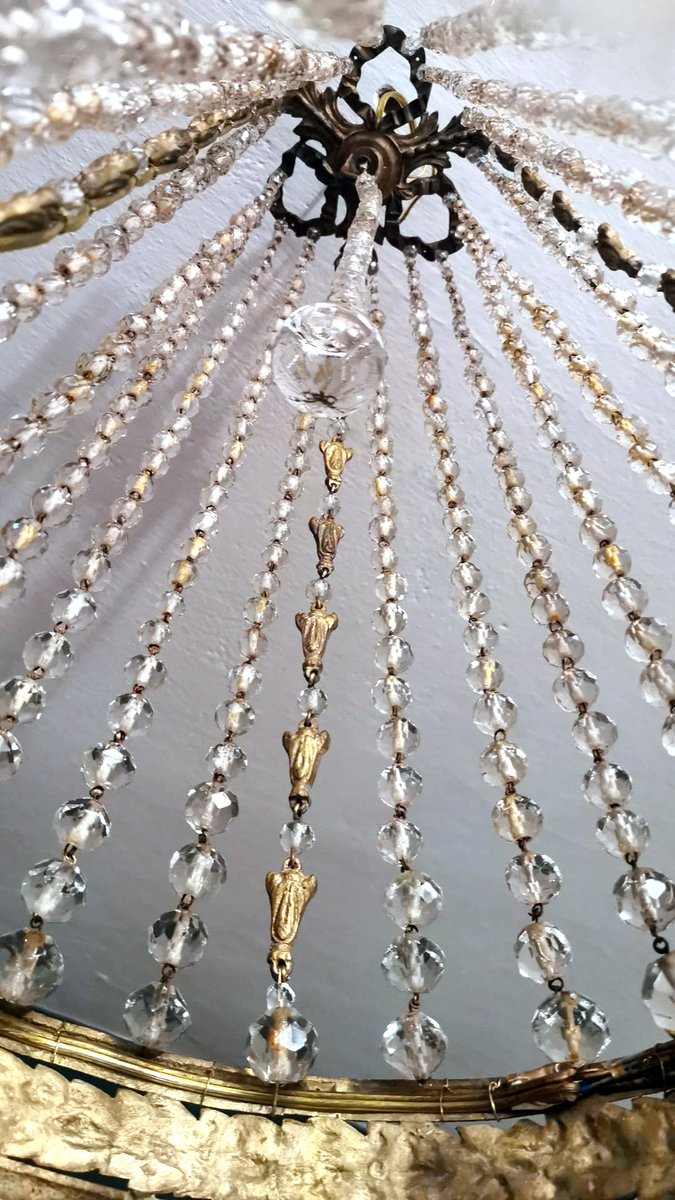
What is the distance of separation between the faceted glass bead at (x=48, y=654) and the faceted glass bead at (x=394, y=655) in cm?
45

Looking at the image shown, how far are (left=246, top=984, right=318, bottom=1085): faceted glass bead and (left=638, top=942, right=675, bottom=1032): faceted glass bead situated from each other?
1.25 ft

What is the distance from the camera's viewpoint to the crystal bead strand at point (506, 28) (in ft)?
3.57

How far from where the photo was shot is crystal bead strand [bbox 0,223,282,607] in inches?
52.8

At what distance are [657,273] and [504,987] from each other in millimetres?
1868

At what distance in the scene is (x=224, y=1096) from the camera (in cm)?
119

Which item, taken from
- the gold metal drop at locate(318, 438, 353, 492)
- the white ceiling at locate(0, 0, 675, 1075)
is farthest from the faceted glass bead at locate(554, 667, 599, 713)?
the white ceiling at locate(0, 0, 675, 1075)

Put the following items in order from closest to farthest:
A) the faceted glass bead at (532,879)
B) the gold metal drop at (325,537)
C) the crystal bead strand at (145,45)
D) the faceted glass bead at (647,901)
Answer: the crystal bead strand at (145,45), the faceted glass bead at (647,901), the faceted glass bead at (532,879), the gold metal drop at (325,537)

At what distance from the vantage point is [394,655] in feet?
4.67

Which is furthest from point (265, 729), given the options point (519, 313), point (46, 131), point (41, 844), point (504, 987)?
point (46, 131)

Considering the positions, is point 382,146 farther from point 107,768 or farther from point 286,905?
point 286,905

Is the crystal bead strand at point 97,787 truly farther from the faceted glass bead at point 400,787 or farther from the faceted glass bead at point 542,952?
the faceted glass bead at point 542,952

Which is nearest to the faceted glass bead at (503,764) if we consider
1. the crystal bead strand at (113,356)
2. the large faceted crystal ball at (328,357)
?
the large faceted crystal ball at (328,357)

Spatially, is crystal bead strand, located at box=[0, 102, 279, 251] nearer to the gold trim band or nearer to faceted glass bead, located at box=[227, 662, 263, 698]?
faceted glass bead, located at box=[227, 662, 263, 698]

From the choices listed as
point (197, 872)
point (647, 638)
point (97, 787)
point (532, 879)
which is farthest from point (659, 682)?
point (97, 787)
